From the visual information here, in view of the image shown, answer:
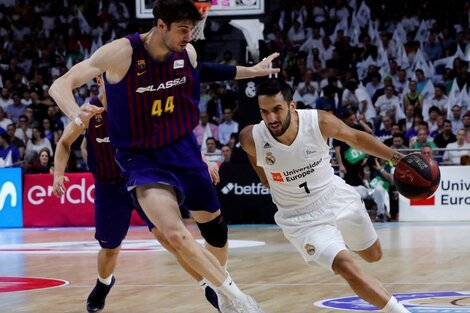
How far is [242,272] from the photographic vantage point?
30.7 feet

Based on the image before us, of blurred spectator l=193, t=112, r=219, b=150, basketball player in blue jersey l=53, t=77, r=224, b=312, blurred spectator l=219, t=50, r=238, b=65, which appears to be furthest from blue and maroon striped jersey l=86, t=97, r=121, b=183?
blurred spectator l=219, t=50, r=238, b=65

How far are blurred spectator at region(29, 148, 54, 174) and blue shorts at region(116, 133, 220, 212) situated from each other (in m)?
11.3

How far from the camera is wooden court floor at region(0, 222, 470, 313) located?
7391 mm

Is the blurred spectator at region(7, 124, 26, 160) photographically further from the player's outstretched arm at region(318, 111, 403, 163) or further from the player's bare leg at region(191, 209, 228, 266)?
the player's outstretched arm at region(318, 111, 403, 163)

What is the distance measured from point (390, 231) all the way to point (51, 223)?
6.25 metres

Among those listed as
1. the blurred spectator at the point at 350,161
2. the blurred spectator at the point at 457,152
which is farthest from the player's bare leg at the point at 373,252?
the blurred spectator at the point at 457,152

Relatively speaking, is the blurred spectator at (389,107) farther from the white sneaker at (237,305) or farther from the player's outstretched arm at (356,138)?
the white sneaker at (237,305)

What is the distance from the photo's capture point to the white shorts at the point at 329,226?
5910mm

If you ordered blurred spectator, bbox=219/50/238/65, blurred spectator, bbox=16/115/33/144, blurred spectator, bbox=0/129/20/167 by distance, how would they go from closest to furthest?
1. blurred spectator, bbox=0/129/20/167
2. blurred spectator, bbox=16/115/33/144
3. blurred spectator, bbox=219/50/238/65

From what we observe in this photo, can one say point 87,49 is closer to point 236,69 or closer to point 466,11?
point 466,11

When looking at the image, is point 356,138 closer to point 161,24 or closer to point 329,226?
point 329,226

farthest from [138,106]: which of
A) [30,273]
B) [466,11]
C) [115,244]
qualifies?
[466,11]

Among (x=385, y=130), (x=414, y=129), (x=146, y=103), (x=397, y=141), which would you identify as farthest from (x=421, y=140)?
(x=146, y=103)

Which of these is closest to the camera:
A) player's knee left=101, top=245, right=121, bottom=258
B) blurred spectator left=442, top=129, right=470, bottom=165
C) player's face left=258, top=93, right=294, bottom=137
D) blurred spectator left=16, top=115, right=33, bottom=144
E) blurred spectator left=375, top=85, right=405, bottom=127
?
player's face left=258, top=93, right=294, bottom=137
